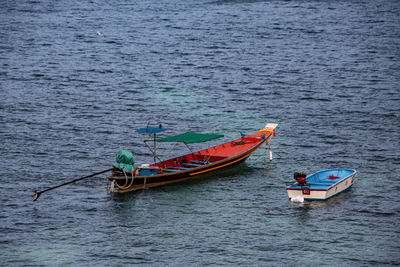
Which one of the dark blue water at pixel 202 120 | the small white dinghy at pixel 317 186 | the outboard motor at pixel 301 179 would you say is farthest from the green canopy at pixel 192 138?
the outboard motor at pixel 301 179

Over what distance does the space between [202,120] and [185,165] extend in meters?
17.3

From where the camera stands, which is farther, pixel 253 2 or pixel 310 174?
pixel 253 2

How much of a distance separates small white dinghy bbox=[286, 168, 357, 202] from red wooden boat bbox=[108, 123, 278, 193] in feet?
23.1

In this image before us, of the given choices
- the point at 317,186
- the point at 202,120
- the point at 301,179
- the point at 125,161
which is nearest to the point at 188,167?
the point at 125,161

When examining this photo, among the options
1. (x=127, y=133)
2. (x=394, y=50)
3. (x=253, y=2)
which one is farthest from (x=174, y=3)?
(x=127, y=133)

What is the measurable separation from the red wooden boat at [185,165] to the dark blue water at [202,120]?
2.82 feet

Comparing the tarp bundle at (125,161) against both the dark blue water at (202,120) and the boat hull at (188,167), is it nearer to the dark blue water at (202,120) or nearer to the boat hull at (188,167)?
the boat hull at (188,167)

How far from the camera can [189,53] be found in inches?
4114

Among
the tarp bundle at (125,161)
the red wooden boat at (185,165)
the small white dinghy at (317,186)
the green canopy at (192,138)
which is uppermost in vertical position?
the green canopy at (192,138)

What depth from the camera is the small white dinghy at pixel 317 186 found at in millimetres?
47031

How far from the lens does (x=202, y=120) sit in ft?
229

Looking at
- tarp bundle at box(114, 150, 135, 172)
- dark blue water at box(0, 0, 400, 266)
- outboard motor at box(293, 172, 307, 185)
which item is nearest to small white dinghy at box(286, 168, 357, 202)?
outboard motor at box(293, 172, 307, 185)

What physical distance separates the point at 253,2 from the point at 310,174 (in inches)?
3618

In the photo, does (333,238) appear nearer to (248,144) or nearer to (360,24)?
(248,144)
